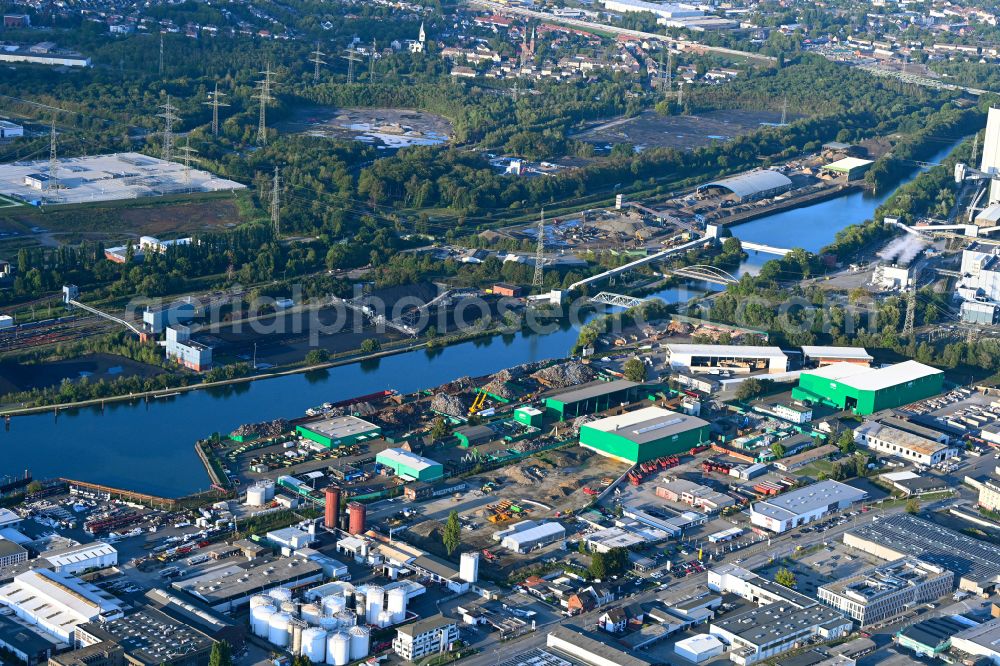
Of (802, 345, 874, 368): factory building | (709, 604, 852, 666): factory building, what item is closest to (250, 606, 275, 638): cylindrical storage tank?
(709, 604, 852, 666): factory building

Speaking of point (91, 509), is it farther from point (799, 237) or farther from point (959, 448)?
point (799, 237)

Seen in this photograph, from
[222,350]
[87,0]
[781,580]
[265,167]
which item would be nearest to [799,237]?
[265,167]

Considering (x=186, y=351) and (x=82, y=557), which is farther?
(x=186, y=351)

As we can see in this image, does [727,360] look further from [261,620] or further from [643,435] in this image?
[261,620]

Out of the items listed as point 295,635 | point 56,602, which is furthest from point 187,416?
point 295,635

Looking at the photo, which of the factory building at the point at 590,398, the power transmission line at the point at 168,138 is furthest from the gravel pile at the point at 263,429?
the power transmission line at the point at 168,138

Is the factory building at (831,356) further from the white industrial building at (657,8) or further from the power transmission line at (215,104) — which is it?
the white industrial building at (657,8)

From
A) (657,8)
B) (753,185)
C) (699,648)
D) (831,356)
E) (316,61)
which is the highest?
(657,8)
